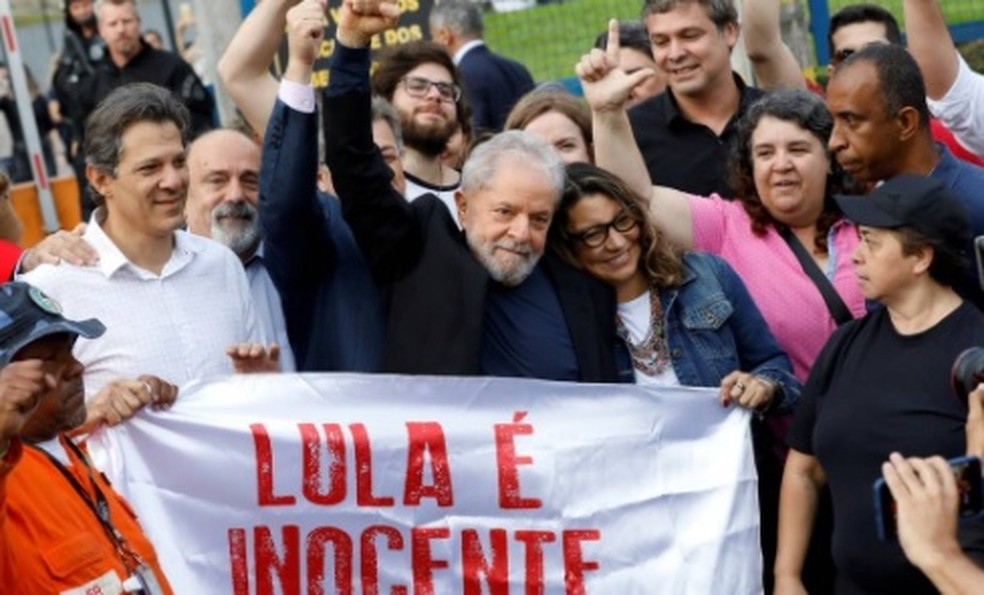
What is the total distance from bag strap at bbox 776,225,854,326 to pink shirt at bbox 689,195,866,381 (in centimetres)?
2

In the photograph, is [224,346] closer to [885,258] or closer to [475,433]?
[475,433]

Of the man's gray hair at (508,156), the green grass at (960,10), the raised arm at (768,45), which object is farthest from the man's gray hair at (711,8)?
the green grass at (960,10)

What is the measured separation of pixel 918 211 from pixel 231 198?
2382 mm

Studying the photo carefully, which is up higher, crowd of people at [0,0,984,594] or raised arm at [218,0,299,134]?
raised arm at [218,0,299,134]

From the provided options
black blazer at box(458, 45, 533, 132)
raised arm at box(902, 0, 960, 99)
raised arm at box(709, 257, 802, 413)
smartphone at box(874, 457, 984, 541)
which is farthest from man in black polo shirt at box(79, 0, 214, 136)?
smartphone at box(874, 457, 984, 541)

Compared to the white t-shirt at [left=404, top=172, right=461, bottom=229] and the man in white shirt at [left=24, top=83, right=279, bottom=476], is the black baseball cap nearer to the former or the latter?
the man in white shirt at [left=24, top=83, right=279, bottom=476]

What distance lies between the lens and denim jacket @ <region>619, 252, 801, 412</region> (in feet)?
21.9

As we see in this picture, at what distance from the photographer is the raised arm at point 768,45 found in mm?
8484

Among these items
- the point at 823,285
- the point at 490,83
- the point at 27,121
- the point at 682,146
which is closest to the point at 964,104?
the point at 823,285

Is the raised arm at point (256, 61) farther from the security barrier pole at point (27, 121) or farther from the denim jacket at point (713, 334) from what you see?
the security barrier pole at point (27, 121)

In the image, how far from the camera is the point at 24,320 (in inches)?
197

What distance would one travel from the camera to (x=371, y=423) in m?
6.57

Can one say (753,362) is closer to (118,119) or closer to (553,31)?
(118,119)

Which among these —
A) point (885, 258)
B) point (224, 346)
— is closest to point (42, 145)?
point (224, 346)
